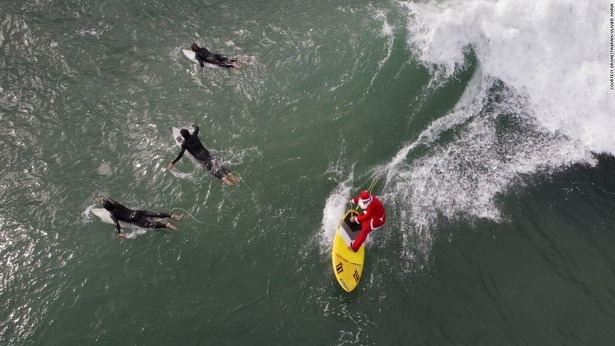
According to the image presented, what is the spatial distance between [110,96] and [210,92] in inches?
125

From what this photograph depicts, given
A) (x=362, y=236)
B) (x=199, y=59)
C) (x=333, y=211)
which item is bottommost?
(x=333, y=211)

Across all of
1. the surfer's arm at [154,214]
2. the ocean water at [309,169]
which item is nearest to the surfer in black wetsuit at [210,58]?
the ocean water at [309,169]

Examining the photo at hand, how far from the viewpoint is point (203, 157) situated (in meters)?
11.7

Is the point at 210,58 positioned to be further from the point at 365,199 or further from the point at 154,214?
the point at 365,199

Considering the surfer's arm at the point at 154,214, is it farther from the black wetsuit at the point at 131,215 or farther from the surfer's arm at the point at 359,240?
the surfer's arm at the point at 359,240

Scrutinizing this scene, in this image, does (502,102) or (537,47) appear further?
(537,47)

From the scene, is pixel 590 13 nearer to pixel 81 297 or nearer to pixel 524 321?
pixel 524 321

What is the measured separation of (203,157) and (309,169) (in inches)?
119

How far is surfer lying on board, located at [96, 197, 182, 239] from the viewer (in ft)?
34.3

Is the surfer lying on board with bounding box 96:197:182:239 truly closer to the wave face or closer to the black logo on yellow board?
the black logo on yellow board

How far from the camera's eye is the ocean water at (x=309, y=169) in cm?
1021

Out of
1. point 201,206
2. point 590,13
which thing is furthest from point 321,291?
point 590,13

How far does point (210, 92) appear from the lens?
1357 cm

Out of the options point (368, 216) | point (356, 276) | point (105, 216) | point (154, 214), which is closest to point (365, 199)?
point (368, 216)
